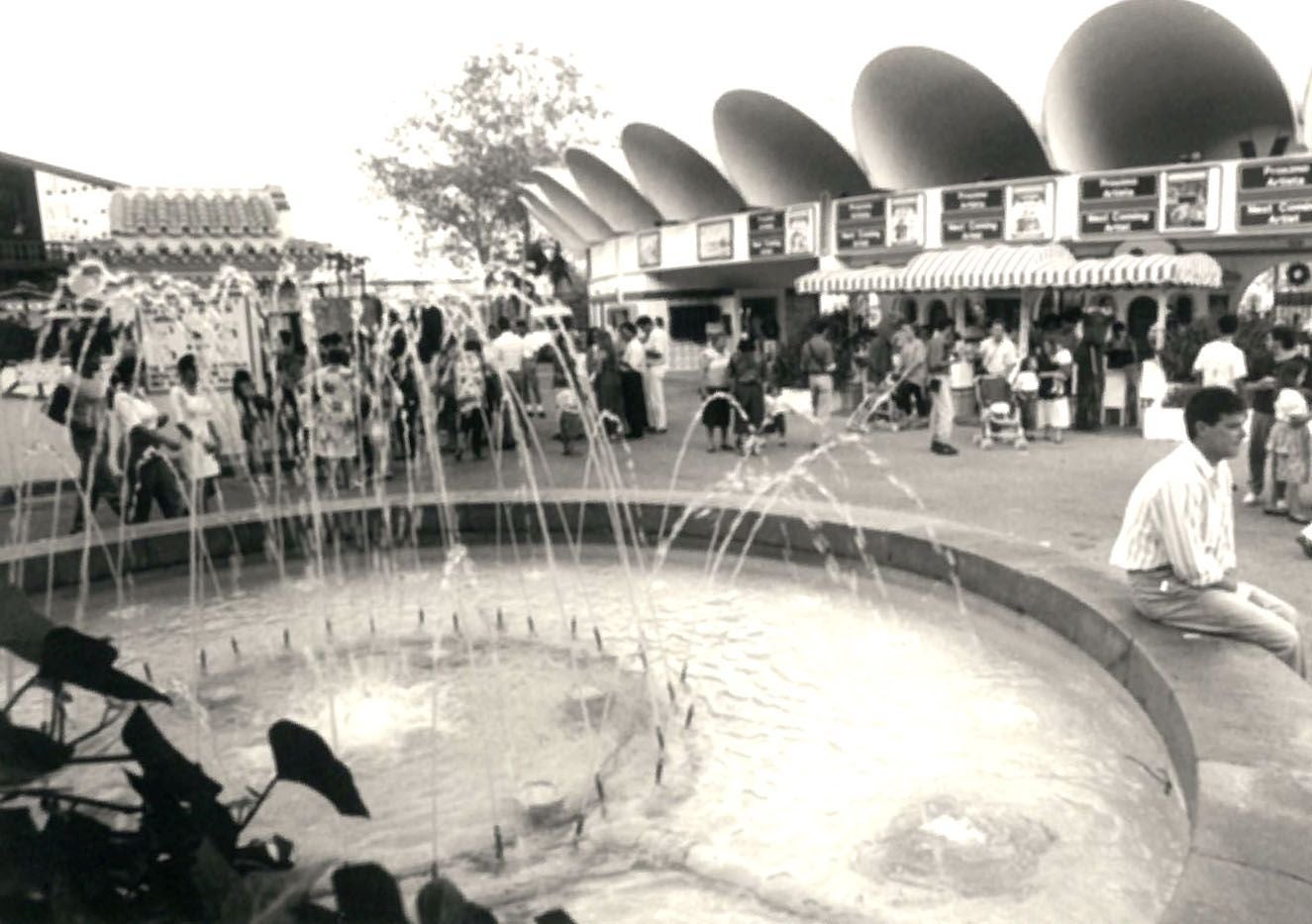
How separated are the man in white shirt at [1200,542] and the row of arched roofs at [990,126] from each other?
688 inches

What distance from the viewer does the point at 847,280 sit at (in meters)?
20.3

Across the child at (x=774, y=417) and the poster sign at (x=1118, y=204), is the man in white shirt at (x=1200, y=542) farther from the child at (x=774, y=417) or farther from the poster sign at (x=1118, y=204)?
the poster sign at (x=1118, y=204)

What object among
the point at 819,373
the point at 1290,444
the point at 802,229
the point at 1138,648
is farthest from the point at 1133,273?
the point at 1138,648

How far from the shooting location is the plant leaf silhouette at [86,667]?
106 centimetres

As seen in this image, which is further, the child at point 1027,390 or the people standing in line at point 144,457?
the child at point 1027,390

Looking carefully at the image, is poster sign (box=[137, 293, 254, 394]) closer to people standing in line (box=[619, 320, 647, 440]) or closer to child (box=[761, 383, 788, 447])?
people standing in line (box=[619, 320, 647, 440])

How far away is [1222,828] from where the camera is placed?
271cm

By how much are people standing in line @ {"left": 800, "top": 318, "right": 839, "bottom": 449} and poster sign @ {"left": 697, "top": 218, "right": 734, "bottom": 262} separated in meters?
11.9

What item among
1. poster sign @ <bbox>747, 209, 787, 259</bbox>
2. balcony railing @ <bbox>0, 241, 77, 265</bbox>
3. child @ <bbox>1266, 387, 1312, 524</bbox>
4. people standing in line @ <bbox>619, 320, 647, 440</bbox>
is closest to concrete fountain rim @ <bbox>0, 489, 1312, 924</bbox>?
child @ <bbox>1266, 387, 1312, 524</bbox>

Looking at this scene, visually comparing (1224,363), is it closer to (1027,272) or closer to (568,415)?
(1027,272)

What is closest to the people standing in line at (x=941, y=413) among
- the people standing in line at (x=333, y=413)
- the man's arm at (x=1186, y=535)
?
the people standing in line at (x=333, y=413)

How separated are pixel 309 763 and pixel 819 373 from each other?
556 inches

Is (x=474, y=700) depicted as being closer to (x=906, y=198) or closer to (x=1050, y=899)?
(x=1050, y=899)

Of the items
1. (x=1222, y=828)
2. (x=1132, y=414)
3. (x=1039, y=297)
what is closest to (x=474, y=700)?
(x=1222, y=828)
